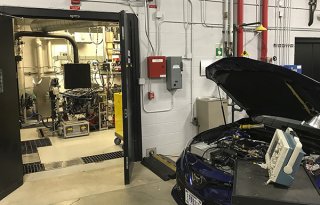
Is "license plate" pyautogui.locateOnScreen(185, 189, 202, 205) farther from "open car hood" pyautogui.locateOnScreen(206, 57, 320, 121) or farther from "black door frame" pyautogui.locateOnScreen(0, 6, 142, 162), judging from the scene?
"black door frame" pyautogui.locateOnScreen(0, 6, 142, 162)

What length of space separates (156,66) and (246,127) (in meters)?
2.06

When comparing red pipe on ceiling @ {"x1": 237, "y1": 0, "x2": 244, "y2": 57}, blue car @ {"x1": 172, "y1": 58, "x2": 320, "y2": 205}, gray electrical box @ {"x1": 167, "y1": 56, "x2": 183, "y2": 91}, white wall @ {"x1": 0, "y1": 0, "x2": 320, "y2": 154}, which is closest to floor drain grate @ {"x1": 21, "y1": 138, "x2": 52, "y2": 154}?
white wall @ {"x1": 0, "y1": 0, "x2": 320, "y2": 154}

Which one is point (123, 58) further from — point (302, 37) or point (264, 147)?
point (302, 37)

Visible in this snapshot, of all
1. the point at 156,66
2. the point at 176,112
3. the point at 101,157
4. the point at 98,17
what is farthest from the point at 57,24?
the point at 176,112

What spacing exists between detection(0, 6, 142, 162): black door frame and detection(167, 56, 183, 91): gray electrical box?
0.50 metres

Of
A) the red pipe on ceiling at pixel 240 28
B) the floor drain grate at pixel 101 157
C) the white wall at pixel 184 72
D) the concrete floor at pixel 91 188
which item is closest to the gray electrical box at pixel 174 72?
the white wall at pixel 184 72

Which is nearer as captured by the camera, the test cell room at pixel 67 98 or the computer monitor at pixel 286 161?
the computer monitor at pixel 286 161

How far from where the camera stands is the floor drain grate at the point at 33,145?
551 centimetres

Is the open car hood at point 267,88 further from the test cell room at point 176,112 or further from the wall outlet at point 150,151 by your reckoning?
the wall outlet at point 150,151

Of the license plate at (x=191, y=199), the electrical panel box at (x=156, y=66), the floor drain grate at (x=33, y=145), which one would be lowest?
the floor drain grate at (x=33, y=145)

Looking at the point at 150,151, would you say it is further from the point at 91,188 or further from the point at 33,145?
the point at 33,145

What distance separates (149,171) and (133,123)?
0.80 meters

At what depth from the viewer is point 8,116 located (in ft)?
11.8

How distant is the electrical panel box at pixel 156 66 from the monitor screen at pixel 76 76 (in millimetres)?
2671
